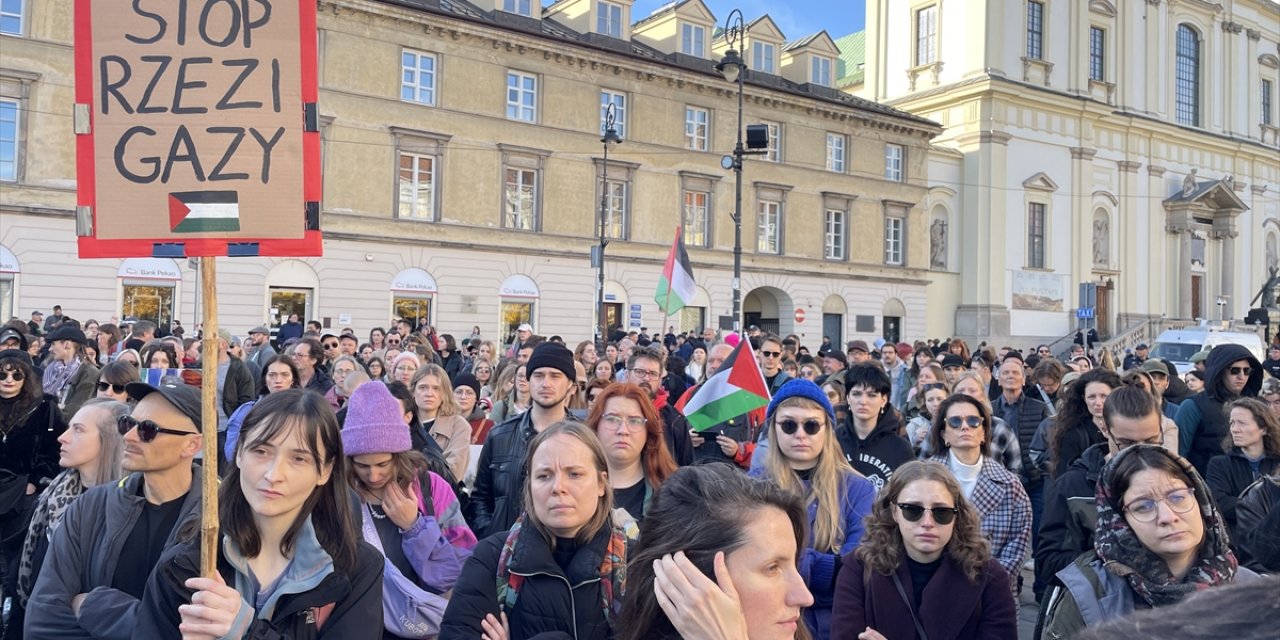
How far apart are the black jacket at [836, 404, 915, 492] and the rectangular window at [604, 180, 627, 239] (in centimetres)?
2762

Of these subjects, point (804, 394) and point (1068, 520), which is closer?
point (1068, 520)

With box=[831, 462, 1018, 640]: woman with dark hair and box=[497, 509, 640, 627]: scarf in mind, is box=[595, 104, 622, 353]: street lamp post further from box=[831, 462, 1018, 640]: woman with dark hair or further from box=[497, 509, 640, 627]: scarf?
box=[497, 509, 640, 627]: scarf

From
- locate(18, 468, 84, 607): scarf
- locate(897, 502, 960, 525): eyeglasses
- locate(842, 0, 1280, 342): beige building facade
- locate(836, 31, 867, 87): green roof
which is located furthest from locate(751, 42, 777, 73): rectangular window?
locate(18, 468, 84, 607): scarf

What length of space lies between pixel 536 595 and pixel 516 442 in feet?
8.18

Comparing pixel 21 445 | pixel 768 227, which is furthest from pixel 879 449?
pixel 768 227

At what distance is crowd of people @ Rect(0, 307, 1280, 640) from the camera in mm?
2531

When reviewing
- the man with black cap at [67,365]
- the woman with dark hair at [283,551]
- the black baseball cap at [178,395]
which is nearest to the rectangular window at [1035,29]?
the man with black cap at [67,365]

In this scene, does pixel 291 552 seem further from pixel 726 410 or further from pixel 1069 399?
pixel 1069 399

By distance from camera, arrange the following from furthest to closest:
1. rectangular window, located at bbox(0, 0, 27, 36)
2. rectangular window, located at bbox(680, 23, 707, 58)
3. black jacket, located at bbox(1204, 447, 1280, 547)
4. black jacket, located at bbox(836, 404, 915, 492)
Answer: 1. rectangular window, located at bbox(680, 23, 707, 58)
2. rectangular window, located at bbox(0, 0, 27, 36)
3. black jacket, located at bbox(836, 404, 915, 492)
4. black jacket, located at bbox(1204, 447, 1280, 547)

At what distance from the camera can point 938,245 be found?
43094 millimetres

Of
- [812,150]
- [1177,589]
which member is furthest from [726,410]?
[812,150]

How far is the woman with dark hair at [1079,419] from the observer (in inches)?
246

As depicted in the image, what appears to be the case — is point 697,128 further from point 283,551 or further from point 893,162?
point 283,551

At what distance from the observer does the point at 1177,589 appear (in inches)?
129
